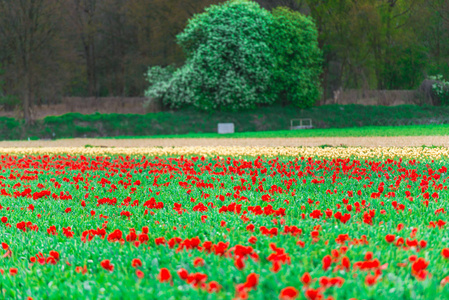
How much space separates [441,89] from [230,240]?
38647mm

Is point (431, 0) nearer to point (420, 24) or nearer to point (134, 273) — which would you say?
point (420, 24)

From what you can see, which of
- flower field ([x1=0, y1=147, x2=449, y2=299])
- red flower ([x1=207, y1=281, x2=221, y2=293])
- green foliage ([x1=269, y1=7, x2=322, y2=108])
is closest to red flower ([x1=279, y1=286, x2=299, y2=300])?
flower field ([x1=0, y1=147, x2=449, y2=299])

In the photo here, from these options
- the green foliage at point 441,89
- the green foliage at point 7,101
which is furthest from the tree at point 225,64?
the green foliage at point 441,89

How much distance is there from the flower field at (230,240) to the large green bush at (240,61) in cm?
2716

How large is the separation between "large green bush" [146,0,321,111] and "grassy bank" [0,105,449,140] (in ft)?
3.85

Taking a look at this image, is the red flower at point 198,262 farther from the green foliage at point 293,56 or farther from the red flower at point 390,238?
the green foliage at point 293,56

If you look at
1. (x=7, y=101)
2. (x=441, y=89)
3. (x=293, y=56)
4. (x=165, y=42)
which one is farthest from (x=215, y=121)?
(x=441, y=89)

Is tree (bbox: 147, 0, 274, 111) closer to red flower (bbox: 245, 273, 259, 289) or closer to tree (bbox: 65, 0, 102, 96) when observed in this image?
tree (bbox: 65, 0, 102, 96)

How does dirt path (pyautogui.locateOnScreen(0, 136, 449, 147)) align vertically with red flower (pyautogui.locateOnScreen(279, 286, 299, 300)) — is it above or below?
above

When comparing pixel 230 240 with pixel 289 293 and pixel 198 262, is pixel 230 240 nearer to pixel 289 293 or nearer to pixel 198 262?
pixel 198 262

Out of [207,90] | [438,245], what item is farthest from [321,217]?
[207,90]

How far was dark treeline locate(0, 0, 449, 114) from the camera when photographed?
127ft

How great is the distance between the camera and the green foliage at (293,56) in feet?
121

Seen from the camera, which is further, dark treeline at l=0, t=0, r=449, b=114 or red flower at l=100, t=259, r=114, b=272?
dark treeline at l=0, t=0, r=449, b=114
